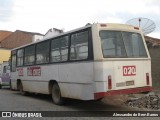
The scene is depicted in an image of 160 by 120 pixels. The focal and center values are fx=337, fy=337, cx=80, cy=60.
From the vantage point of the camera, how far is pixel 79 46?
12.1 metres

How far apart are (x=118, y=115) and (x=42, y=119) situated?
2.49 m

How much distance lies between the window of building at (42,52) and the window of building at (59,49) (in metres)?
0.59

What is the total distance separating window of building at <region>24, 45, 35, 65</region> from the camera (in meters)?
16.5

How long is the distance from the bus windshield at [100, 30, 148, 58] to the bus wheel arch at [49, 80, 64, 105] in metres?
3.32

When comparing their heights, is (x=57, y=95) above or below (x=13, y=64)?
below

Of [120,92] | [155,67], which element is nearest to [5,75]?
[155,67]

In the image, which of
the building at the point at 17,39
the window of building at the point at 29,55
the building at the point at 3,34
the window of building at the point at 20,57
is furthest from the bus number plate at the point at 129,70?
the building at the point at 3,34

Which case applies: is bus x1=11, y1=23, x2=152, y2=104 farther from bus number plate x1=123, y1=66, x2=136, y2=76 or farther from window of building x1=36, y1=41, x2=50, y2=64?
window of building x1=36, y1=41, x2=50, y2=64

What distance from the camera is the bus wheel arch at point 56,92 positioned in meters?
13.7

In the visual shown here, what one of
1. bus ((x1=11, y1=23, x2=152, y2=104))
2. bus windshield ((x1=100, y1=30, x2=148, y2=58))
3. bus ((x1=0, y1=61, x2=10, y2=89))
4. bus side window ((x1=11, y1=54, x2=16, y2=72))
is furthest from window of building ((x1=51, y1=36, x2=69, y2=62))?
bus ((x1=0, y1=61, x2=10, y2=89))

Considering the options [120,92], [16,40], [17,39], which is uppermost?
[17,39]

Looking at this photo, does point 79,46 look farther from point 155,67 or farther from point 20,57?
point 155,67

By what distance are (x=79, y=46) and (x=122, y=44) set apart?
1532mm

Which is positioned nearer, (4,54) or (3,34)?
(4,54)
